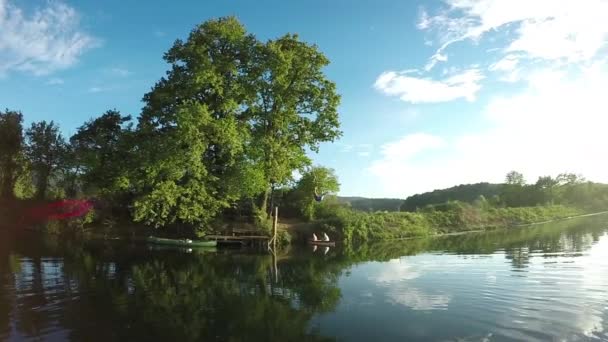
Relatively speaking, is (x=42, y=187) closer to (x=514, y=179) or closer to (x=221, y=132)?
(x=221, y=132)

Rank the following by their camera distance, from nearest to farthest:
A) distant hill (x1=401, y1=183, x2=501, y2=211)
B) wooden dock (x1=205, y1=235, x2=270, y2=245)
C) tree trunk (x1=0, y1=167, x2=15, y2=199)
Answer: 1. wooden dock (x1=205, y1=235, x2=270, y2=245)
2. tree trunk (x1=0, y1=167, x2=15, y2=199)
3. distant hill (x1=401, y1=183, x2=501, y2=211)

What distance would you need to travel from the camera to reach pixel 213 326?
12977 millimetres

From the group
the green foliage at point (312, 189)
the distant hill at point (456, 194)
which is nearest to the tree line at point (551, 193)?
the distant hill at point (456, 194)

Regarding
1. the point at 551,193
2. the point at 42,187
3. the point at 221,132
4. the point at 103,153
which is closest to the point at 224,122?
the point at 221,132

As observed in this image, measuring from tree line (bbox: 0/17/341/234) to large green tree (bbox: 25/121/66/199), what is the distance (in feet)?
57.5

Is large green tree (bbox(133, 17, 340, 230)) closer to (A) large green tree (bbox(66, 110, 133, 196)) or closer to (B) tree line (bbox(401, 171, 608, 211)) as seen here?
(A) large green tree (bbox(66, 110, 133, 196))

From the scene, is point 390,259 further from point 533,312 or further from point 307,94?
point 307,94

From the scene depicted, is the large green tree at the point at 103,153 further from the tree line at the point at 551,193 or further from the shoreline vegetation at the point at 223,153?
the tree line at the point at 551,193

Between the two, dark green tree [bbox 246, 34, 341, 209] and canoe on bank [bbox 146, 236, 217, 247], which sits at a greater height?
dark green tree [bbox 246, 34, 341, 209]

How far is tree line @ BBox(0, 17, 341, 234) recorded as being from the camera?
39125 millimetres

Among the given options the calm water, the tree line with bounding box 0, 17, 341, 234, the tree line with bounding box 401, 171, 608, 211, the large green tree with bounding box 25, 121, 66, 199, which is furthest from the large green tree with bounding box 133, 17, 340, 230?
the tree line with bounding box 401, 171, 608, 211

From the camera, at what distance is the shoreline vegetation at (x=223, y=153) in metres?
39.5

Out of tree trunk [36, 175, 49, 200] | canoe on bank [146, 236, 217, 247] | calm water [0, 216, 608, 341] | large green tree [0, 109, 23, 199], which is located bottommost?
calm water [0, 216, 608, 341]

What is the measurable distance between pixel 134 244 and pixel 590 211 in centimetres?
9769
